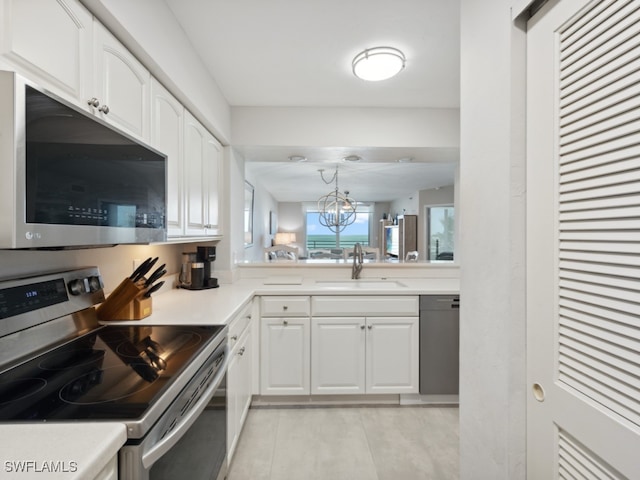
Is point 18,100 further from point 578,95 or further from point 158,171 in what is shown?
point 578,95

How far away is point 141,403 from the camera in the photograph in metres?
0.78

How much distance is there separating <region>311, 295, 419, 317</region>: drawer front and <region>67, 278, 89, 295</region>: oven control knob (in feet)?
4.56

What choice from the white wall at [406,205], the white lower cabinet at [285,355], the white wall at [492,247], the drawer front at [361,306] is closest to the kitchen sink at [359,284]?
the drawer front at [361,306]

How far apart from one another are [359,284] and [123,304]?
5.75ft

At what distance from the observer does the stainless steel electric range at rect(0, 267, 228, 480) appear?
750 mm

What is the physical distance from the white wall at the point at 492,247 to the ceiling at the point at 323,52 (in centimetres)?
52

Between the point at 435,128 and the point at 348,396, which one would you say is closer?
the point at 348,396

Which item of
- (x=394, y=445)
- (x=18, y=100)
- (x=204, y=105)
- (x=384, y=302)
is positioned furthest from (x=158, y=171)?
(x=394, y=445)

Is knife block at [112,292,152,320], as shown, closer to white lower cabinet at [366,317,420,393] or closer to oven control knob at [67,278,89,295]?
oven control knob at [67,278,89,295]

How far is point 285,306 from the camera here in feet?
7.55

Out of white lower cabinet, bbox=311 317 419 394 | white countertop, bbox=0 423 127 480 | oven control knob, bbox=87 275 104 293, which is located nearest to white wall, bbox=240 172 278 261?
white lower cabinet, bbox=311 317 419 394

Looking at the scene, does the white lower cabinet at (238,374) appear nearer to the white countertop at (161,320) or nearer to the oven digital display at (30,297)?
the white countertop at (161,320)

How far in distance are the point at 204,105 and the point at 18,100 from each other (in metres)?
1.45

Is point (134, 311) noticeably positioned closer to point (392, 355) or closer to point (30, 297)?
point (30, 297)
